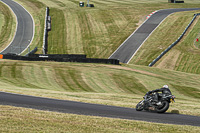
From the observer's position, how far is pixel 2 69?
125 ft

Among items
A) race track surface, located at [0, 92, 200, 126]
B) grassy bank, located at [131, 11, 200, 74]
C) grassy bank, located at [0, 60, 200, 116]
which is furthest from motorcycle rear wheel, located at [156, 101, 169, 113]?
grassy bank, located at [131, 11, 200, 74]

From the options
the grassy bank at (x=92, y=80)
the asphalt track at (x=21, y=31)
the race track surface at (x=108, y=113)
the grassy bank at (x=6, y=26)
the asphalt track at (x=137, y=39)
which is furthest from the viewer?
the grassy bank at (x=6, y=26)

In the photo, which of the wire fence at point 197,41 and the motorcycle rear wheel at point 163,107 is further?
the wire fence at point 197,41

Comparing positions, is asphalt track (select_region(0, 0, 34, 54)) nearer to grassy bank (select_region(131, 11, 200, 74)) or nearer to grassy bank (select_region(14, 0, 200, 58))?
grassy bank (select_region(14, 0, 200, 58))

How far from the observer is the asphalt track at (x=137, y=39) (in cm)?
5955

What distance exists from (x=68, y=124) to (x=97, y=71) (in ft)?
94.7

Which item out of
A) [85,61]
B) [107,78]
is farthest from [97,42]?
[107,78]

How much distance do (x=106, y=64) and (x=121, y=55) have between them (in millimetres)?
12731

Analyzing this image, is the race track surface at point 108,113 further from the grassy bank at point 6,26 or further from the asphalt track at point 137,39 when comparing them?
the grassy bank at point 6,26

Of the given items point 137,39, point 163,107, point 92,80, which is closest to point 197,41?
point 137,39

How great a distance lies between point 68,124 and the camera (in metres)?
11.7

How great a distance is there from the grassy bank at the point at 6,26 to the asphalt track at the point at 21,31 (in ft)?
3.58

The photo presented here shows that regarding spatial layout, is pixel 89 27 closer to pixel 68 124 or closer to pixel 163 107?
pixel 163 107

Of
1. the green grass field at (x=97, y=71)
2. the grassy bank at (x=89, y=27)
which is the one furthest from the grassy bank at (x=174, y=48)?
the grassy bank at (x=89, y=27)
